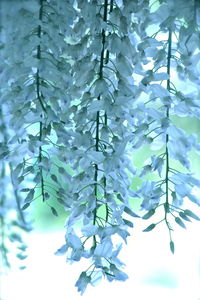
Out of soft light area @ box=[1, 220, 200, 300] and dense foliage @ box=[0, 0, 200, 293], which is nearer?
dense foliage @ box=[0, 0, 200, 293]

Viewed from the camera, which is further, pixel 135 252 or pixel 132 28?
pixel 135 252

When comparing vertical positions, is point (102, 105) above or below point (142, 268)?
above

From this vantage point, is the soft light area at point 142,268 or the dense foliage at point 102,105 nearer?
the dense foliage at point 102,105

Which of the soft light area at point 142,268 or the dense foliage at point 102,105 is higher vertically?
the dense foliage at point 102,105

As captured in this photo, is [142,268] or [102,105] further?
[142,268]

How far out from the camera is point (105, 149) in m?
0.70

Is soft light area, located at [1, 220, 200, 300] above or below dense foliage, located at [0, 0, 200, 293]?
below

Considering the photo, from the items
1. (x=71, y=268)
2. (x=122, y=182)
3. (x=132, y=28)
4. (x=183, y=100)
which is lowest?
(x=71, y=268)

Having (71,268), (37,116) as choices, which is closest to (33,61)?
(37,116)

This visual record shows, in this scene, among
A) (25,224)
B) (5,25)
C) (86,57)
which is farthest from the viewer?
(25,224)

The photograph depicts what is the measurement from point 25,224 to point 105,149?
0.41 m

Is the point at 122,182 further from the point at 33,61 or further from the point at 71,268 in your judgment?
the point at 71,268

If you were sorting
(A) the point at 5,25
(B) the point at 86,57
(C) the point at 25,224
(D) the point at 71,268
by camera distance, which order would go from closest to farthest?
(A) the point at 5,25 < (B) the point at 86,57 < (C) the point at 25,224 < (D) the point at 71,268

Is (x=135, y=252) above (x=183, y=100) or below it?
below
